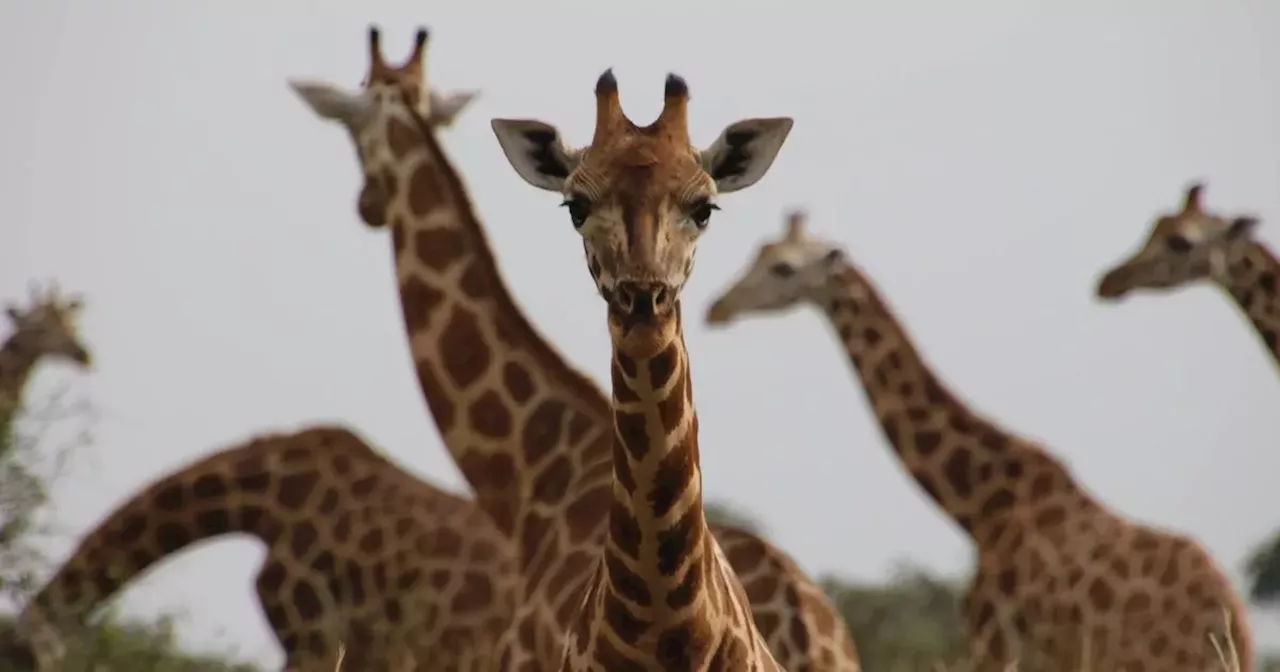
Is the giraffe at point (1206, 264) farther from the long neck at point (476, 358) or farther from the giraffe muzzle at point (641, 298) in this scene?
the giraffe muzzle at point (641, 298)

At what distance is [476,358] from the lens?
29.6 ft

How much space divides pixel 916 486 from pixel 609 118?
25.4ft

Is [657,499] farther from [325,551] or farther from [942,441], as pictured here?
[942,441]

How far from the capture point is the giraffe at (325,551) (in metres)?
10.4

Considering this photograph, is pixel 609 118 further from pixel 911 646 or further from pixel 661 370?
pixel 911 646

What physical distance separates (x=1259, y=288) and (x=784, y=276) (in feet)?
8.82

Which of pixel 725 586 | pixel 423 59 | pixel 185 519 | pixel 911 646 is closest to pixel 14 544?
pixel 185 519

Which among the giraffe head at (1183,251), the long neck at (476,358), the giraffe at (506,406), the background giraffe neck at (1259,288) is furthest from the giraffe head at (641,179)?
the giraffe head at (1183,251)

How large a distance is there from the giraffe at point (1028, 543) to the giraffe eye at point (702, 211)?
5647 mm

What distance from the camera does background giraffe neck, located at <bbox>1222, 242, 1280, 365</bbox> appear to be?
502 inches

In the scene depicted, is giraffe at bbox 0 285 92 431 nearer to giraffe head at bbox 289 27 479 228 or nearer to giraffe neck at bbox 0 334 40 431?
giraffe neck at bbox 0 334 40 431

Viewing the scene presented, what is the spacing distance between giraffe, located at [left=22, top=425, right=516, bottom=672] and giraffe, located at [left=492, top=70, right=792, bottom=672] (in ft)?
15.1

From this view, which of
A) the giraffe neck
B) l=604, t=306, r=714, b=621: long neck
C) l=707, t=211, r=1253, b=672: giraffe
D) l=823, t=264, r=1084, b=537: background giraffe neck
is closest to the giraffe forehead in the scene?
l=604, t=306, r=714, b=621: long neck

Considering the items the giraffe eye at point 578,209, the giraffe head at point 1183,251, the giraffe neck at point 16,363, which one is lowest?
the giraffe neck at point 16,363
